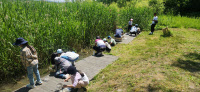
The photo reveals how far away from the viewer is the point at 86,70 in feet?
18.6

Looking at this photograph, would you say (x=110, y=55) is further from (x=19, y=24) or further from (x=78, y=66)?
(x=19, y=24)

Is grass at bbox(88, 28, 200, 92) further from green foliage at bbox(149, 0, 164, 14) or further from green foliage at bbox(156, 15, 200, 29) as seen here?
green foliage at bbox(149, 0, 164, 14)

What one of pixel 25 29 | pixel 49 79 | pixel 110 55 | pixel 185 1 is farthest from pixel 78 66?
pixel 185 1

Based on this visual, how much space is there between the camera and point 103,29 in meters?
10.3

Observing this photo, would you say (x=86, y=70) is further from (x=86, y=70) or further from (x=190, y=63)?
(x=190, y=63)

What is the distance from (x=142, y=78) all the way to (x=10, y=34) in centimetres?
488

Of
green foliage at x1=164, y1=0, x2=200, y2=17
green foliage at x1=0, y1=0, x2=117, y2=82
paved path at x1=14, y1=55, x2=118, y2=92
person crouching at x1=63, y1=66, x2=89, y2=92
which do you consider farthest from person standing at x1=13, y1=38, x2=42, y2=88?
green foliage at x1=164, y1=0, x2=200, y2=17

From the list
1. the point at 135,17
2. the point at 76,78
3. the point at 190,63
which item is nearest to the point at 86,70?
the point at 76,78

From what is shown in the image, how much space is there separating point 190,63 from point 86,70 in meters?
4.49

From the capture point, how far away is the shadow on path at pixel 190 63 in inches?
212

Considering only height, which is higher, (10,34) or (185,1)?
(185,1)

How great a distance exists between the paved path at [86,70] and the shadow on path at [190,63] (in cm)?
285

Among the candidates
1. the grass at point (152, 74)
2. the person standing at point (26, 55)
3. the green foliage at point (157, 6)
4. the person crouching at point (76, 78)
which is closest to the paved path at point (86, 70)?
the grass at point (152, 74)

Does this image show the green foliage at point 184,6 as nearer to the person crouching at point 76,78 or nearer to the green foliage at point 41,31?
the green foliage at point 41,31
